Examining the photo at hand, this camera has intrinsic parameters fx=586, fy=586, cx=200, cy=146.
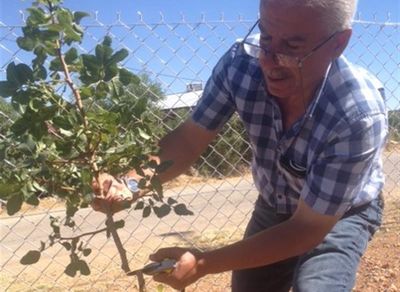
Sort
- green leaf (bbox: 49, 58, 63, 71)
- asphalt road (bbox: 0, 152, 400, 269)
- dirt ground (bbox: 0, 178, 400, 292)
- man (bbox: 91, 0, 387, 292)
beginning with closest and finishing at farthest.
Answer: green leaf (bbox: 49, 58, 63, 71), man (bbox: 91, 0, 387, 292), dirt ground (bbox: 0, 178, 400, 292), asphalt road (bbox: 0, 152, 400, 269)

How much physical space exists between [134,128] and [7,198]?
1.22 feet

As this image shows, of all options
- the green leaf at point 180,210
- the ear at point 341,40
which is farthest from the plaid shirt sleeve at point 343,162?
→ the green leaf at point 180,210

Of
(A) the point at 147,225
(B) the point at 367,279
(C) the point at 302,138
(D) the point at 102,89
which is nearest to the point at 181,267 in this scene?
(D) the point at 102,89

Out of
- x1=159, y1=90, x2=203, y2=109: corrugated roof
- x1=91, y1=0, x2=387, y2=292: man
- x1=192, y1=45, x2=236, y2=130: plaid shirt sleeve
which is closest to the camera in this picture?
x1=91, y1=0, x2=387, y2=292: man

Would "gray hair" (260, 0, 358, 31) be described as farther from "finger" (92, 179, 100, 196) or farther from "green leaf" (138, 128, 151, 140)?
"finger" (92, 179, 100, 196)

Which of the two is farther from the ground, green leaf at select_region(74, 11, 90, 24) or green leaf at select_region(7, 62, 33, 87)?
green leaf at select_region(74, 11, 90, 24)

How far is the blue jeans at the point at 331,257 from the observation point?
1990 millimetres

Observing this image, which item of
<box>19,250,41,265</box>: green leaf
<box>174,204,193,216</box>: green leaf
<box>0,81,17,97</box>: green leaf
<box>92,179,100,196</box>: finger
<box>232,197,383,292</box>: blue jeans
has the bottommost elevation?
<box>232,197,383,292</box>: blue jeans

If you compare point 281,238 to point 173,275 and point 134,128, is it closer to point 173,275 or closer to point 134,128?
point 173,275

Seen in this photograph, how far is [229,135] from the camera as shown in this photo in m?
6.71

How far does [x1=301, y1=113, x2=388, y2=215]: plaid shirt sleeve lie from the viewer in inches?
69.2

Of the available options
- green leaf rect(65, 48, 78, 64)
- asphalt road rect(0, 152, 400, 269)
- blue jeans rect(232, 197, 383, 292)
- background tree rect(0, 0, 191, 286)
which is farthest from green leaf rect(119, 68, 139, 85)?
asphalt road rect(0, 152, 400, 269)

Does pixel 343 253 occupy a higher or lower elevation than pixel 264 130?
lower

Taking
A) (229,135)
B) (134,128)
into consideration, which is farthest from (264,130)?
(229,135)
